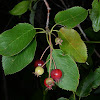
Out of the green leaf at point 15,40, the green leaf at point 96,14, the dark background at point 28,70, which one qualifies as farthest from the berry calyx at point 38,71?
the dark background at point 28,70

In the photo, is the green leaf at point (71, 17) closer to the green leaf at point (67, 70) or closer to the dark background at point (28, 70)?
the green leaf at point (67, 70)

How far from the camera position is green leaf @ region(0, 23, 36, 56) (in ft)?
2.69

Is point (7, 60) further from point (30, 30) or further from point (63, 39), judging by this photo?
point (63, 39)

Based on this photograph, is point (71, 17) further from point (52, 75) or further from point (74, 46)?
point (52, 75)

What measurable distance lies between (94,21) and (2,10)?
4.15 feet

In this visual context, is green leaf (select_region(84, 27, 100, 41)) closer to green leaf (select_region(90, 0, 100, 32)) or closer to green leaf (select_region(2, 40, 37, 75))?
green leaf (select_region(90, 0, 100, 32))

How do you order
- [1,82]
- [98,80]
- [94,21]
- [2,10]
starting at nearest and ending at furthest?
1. [94,21]
2. [98,80]
3. [2,10]
4. [1,82]

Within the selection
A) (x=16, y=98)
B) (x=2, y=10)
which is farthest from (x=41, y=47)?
(x=16, y=98)

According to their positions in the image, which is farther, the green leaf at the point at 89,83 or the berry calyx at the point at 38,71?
the green leaf at the point at 89,83

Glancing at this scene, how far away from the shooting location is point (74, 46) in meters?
0.86

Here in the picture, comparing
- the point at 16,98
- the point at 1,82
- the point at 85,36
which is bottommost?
the point at 16,98

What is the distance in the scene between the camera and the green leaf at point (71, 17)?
0.89 metres

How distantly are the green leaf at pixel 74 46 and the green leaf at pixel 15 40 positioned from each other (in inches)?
6.2

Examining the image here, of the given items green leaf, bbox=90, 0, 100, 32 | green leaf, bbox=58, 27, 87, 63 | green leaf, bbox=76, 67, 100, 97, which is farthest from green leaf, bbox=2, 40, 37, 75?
green leaf, bbox=76, 67, 100, 97
